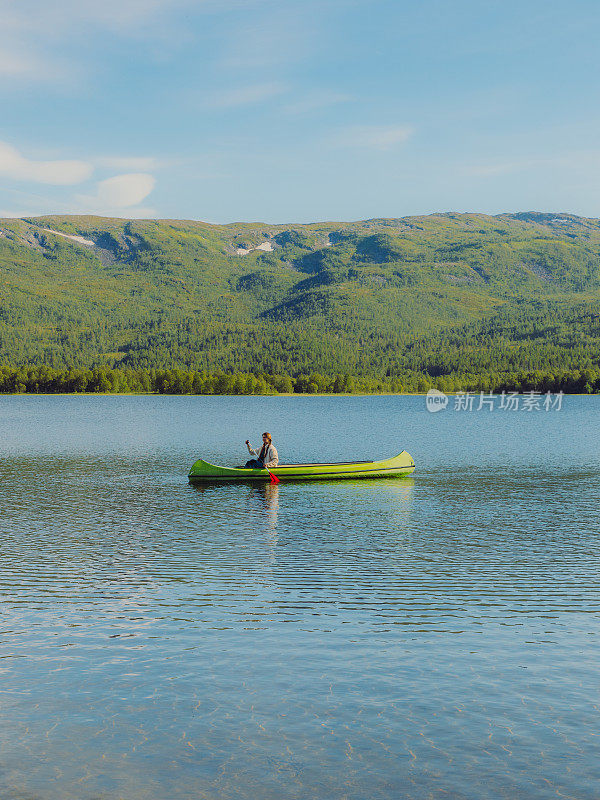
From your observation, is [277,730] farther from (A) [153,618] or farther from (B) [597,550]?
(B) [597,550]

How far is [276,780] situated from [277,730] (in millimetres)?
1877

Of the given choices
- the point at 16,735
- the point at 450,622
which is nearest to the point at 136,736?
the point at 16,735

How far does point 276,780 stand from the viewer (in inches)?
540

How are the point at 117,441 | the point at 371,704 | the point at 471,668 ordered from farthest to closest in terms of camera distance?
the point at 117,441, the point at 471,668, the point at 371,704

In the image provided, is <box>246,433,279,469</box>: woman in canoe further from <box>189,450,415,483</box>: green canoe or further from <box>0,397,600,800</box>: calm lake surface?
<box>0,397,600,800</box>: calm lake surface

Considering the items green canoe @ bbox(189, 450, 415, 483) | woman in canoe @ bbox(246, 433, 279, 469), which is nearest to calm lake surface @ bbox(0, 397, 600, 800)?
green canoe @ bbox(189, 450, 415, 483)

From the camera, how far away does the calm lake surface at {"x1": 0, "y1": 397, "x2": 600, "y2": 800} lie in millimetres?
14102

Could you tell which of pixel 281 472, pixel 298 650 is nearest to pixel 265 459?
pixel 281 472

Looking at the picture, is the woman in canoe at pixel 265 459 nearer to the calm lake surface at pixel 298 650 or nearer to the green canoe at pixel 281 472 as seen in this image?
the green canoe at pixel 281 472

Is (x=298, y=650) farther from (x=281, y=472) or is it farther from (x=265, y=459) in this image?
(x=265, y=459)

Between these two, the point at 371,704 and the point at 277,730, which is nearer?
the point at 277,730

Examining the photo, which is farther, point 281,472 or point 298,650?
point 281,472

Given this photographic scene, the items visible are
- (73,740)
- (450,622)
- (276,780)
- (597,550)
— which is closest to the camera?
(276,780)

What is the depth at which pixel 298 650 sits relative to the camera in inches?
789
